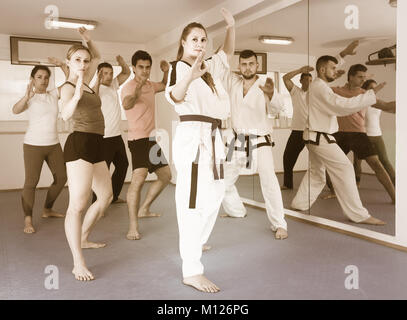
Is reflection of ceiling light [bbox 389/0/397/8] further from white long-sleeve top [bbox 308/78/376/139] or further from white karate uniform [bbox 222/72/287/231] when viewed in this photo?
white karate uniform [bbox 222/72/287/231]

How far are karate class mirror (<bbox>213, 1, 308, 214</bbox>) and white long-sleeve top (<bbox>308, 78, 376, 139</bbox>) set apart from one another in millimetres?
230

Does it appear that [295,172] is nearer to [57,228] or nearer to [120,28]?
[57,228]

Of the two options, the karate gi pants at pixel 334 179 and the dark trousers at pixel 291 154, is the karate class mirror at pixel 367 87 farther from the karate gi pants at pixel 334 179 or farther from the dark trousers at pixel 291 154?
the dark trousers at pixel 291 154

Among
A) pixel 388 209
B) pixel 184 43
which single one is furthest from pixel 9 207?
pixel 388 209

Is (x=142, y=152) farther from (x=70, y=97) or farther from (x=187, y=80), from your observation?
(x=187, y=80)

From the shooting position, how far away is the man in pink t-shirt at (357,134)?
2.88 metres

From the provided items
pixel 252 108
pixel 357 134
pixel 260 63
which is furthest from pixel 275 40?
pixel 357 134

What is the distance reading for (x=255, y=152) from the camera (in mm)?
3459

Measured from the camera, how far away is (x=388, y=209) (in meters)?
2.87

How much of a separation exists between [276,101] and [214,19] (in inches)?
63.8

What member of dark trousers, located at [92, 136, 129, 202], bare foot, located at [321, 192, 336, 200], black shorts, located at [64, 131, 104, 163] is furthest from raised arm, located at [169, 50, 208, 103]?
dark trousers, located at [92, 136, 129, 202]

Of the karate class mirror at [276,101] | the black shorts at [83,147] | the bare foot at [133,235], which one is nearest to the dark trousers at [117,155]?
the bare foot at [133,235]

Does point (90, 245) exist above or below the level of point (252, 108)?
below

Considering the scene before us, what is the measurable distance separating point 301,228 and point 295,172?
20.6 inches
